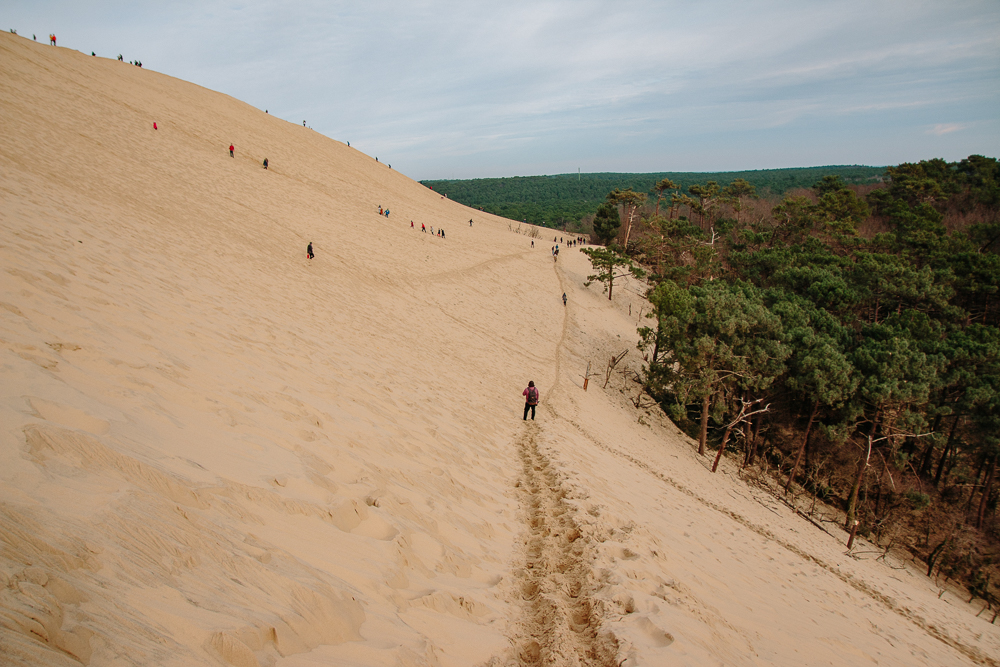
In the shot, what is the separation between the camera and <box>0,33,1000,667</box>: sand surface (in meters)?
2.83

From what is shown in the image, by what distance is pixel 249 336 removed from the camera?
8.81 metres

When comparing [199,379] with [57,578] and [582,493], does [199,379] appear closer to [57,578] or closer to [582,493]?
[57,578]

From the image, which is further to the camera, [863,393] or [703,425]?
[703,425]

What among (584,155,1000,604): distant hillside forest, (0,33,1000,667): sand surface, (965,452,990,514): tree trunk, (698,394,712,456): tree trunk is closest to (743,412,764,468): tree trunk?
(584,155,1000,604): distant hillside forest

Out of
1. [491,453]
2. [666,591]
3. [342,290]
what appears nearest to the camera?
[666,591]

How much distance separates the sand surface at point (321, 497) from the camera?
2.83m

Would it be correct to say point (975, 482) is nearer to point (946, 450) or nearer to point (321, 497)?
point (946, 450)

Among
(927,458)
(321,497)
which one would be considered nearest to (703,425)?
(927,458)

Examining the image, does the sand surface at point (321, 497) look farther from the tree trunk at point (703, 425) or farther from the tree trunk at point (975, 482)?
the tree trunk at point (975, 482)

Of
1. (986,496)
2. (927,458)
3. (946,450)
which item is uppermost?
(946,450)

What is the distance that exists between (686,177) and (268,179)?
199027 millimetres

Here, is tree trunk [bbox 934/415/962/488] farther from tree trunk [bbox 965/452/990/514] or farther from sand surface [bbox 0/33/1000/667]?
sand surface [bbox 0/33/1000/667]

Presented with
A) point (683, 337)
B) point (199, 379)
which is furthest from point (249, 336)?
Answer: point (683, 337)

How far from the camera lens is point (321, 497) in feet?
15.4
